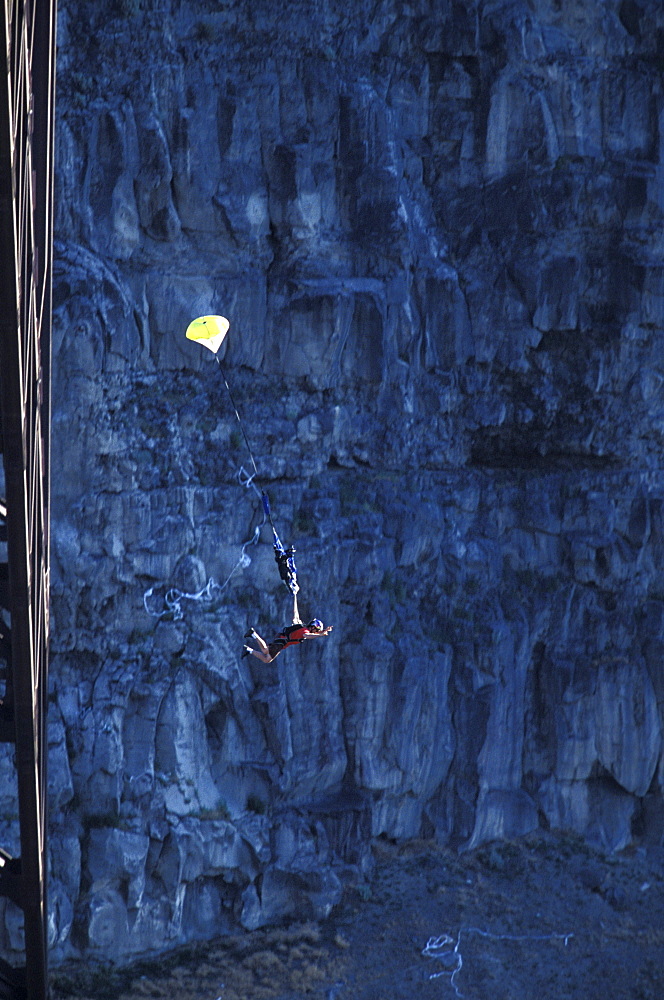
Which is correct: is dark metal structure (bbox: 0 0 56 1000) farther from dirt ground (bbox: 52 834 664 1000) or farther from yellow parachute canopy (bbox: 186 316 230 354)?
dirt ground (bbox: 52 834 664 1000)

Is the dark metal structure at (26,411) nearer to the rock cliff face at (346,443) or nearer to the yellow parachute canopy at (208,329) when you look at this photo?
the yellow parachute canopy at (208,329)

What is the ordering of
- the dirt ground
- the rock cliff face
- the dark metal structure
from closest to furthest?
the dark metal structure
the dirt ground
the rock cliff face

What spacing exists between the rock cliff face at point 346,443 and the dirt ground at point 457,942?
0.59 m

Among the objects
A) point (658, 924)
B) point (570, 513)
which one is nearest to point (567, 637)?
point (570, 513)

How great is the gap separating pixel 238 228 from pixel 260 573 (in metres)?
6.96

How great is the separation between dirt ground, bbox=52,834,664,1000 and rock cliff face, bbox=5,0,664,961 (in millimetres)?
593

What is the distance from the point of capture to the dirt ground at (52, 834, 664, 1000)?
20.8 meters

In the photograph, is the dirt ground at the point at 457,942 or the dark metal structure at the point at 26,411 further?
the dirt ground at the point at 457,942

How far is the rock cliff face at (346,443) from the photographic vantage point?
21.0 meters

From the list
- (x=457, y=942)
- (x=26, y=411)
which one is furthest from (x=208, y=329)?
(x=457, y=942)

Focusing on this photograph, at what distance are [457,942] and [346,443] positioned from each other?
34.2ft

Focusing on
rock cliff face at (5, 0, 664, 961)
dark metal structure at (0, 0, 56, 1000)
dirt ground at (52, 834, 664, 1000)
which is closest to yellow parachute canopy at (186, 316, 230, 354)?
dark metal structure at (0, 0, 56, 1000)

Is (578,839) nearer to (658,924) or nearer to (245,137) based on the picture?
(658,924)

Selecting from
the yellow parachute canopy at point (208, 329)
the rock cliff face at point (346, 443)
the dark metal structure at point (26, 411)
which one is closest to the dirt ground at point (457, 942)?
the rock cliff face at point (346, 443)
